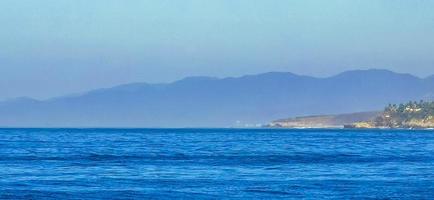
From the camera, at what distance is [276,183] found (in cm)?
6794

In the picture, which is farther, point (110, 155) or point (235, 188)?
point (110, 155)

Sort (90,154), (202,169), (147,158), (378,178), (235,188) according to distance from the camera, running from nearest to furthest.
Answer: (235,188) → (378,178) → (202,169) → (147,158) → (90,154)

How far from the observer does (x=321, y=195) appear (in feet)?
196

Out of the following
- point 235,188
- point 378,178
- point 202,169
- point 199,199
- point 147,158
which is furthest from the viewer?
point 147,158

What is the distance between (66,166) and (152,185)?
19367 millimetres

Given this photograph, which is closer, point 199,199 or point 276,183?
point 199,199

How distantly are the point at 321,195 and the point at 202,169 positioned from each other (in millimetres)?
22600

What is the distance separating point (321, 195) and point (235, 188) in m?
5.72

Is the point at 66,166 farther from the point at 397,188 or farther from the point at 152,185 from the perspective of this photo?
the point at 397,188

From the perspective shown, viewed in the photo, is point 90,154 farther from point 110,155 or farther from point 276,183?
point 276,183

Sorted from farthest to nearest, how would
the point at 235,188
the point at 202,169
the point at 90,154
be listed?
the point at 90,154 → the point at 202,169 → the point at 235,188

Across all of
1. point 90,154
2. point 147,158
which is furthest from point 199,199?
point 90,154

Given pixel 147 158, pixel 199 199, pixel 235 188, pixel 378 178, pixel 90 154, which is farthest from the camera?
pixel 90 154

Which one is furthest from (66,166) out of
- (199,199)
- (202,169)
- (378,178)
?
Answer: (199,199)
